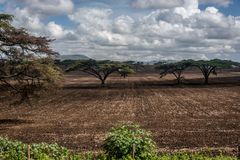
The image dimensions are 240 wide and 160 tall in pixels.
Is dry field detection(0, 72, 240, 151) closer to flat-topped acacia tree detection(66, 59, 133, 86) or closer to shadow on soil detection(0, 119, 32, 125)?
shadow on soil detection(0, 119, 32, 125)

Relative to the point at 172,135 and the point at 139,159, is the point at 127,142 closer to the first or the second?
the point at 139,159

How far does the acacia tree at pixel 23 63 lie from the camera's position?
1431 inches

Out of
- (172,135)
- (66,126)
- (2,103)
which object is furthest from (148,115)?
(2,103)

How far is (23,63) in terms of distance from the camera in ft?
120

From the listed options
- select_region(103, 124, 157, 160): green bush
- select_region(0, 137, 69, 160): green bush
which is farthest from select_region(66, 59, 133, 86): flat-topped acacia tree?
select_region(103, 124, 157, 160): green bush

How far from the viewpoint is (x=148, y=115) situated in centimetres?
4266

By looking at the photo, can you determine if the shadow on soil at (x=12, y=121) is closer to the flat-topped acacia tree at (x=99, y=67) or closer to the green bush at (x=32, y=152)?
the green bush at (x=32, y=152)

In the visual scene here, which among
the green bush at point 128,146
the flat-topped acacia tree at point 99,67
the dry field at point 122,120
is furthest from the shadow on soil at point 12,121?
the flat-topped acacia tree at point 99,67

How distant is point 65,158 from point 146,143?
146 inches

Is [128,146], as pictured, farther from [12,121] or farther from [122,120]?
[12,121]

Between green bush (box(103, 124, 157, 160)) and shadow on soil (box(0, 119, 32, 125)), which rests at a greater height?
green bush (box(103, 124, 157, 160))

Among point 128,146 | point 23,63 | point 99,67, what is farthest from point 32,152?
point 99,67

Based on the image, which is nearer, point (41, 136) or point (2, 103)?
point (41, 136)

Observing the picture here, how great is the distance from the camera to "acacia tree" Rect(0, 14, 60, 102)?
1431 inches
